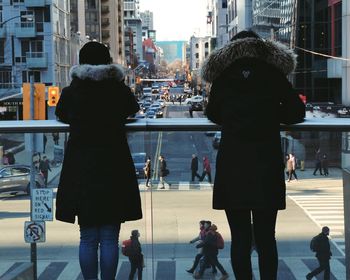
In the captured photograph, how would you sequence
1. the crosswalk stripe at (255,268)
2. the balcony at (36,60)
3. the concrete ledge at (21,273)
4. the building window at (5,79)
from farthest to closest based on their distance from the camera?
1. the balcony at (36,60)
2. the building window at (5,79)
3. the concrete ledge at (21,273)
4. the crosswalk stripe at (255,268)

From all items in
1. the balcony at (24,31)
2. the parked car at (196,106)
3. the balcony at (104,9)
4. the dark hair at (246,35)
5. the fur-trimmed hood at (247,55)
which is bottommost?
the parked car at (196,106)

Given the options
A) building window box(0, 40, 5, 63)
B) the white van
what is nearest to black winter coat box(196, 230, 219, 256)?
building window box(0, 40, 5, 63)

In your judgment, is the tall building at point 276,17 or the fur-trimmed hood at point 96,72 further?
the tall building at point 276,17

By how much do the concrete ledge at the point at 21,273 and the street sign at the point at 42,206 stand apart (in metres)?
0.36

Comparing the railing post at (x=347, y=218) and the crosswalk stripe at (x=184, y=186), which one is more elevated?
the crosswalk stripe at (x=184, y=186)

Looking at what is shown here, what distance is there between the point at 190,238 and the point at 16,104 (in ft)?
194

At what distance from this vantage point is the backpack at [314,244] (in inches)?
187

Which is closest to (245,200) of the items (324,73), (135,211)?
(135,211)

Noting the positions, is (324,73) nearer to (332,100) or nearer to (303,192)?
(332,100)

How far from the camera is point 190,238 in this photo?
15.7 feet

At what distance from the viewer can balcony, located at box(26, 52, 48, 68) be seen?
6238 cm

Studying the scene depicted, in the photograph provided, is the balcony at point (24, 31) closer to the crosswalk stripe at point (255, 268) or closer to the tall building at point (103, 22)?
the tall building at point (103, 22)

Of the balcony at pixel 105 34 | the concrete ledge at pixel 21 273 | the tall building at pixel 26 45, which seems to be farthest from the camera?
the balcony at pixel 105 34

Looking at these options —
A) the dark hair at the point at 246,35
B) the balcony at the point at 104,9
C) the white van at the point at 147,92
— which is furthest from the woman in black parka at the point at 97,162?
the white van at the point at 147,92
